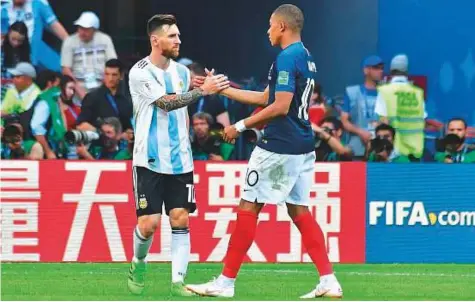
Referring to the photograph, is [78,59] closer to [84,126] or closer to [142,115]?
[84,126]

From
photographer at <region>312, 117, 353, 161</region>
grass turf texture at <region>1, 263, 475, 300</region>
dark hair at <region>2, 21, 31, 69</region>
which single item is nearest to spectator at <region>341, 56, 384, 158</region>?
photographer at <region>312, 117, 353, 161</region>

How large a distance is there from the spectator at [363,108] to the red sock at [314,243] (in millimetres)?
6050

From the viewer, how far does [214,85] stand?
11.0m

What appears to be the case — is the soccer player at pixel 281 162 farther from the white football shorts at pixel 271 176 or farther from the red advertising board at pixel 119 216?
the red advertising board at pixel 119 216

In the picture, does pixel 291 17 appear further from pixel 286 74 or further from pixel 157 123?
pixel 157 123

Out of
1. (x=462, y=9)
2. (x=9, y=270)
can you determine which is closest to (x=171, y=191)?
(x=9, y=270)

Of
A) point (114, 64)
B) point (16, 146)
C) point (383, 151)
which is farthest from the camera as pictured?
point (383, 151)

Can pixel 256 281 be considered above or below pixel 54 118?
Result: below

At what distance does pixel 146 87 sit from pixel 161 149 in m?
0.48

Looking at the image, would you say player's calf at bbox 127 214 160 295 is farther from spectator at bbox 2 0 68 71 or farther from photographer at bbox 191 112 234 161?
spectator at bbox 2 0 68 71

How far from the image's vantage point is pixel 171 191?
11.3 metres

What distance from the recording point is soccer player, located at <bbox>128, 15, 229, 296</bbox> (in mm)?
11125

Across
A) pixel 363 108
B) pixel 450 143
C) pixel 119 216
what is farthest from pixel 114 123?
pixel 450 143

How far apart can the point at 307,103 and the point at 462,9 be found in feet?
27.0
